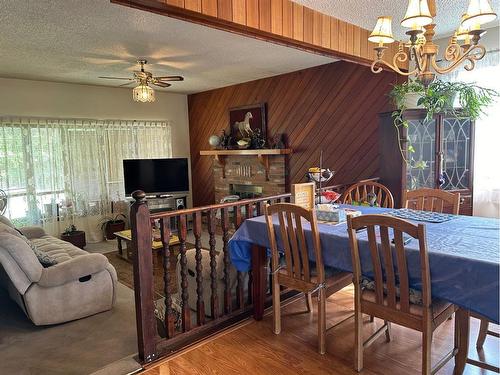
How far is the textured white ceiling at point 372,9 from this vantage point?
286 cm

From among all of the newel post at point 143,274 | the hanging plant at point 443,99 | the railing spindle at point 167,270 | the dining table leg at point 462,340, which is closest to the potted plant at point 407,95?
the hanging plant at point 443,99

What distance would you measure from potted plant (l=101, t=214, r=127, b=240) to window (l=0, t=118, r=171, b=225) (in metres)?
0.17

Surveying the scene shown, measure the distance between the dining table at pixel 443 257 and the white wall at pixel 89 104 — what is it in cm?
444

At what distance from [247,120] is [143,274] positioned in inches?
161

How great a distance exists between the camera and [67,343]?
2.82m

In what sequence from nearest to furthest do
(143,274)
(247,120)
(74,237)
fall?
(143,274) → (74,237) → (247,120)

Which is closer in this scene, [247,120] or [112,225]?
[247,120]

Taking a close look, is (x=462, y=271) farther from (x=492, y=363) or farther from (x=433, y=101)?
(x=433, y=101)

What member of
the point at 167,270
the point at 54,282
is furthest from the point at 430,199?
the point at 54,282

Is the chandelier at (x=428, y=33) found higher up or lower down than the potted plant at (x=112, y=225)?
higher up

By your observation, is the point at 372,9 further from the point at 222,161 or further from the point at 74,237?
the point at 74,237

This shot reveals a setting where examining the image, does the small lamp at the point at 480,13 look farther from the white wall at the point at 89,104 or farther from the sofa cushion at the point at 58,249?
the white wall at the point at 89,104

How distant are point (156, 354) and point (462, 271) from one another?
6.35ft

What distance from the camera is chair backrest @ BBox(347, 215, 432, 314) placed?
1792 millimetres
